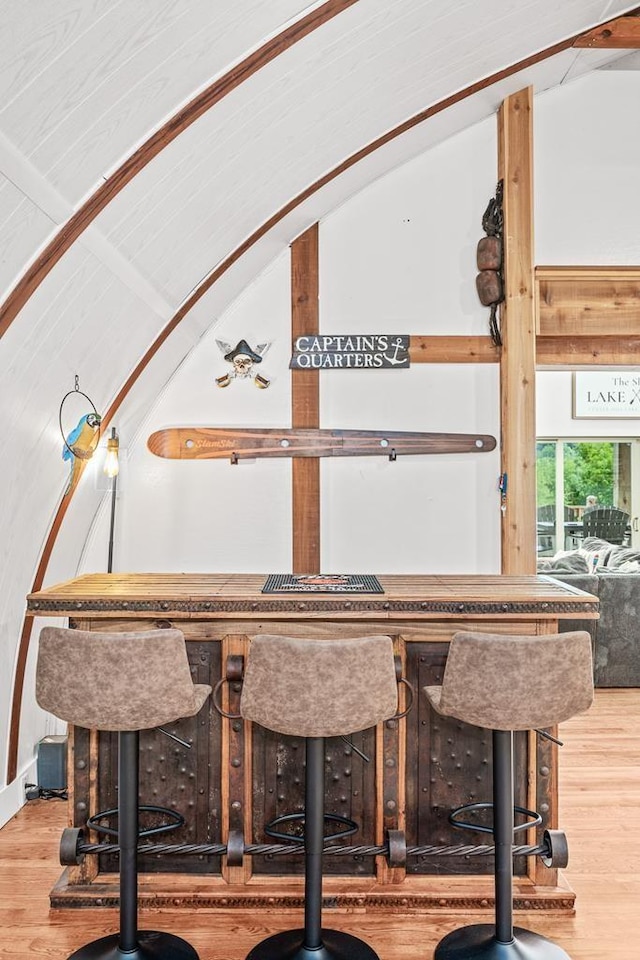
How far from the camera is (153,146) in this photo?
238 cm

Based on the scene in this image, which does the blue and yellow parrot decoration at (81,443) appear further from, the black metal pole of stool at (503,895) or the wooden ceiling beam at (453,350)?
the black metal pole of stool at (503,895)

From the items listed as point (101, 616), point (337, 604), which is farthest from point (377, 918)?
point (101, 616)

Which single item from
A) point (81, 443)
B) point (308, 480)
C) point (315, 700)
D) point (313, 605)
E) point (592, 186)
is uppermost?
point (592, 186)

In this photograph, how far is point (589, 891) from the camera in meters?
2.59

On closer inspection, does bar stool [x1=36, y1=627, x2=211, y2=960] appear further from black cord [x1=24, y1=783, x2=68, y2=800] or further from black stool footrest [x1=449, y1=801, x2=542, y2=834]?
black cord [x1=24, y1=783, x2=68, y2=800]

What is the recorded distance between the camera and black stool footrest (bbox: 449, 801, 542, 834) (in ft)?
7.54

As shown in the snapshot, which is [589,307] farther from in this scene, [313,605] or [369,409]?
[313,605]

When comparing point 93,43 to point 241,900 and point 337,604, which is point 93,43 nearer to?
point 337,604

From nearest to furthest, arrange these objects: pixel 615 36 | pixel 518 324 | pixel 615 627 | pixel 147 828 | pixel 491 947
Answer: pixel 491 947, pixel 147 828, pixel 615 36, pixel 518 324, pixel 615 627

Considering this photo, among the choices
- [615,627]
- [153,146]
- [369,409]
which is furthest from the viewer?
[615,627]

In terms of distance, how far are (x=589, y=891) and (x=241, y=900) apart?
125cm

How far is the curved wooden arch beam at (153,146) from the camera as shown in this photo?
2.28m

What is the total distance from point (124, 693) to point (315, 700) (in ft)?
1.82

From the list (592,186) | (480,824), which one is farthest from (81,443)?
(592,186)
